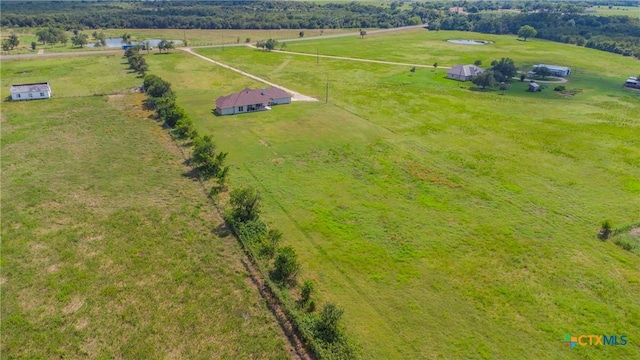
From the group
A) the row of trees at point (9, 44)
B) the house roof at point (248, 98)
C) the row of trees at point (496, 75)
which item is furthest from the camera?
the row of trees at point (9, 44)

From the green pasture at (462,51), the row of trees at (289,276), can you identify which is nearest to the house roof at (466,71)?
the green pasture at (462,51)

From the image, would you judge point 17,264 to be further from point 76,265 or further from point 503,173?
point 503,173

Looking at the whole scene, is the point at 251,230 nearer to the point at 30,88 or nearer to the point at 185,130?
the point at 185,130

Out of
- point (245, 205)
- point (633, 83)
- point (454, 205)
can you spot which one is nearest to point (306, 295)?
point (245, 205)

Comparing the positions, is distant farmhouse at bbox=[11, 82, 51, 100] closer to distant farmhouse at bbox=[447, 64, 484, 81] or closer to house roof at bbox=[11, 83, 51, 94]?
house roof at bbox=[11, 83, 51, 94]

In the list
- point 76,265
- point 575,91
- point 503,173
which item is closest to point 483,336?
point 503,173

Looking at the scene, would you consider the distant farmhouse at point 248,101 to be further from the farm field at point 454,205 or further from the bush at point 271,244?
the bush at point 271,244
